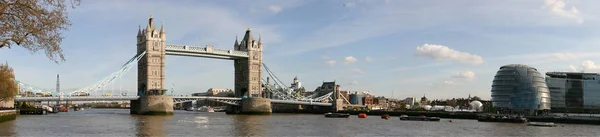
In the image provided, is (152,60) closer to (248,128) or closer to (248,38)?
(248,38)

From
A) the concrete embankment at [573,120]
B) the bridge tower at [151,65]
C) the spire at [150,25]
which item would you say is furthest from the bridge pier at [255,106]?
the concrete embankment at [573,120]

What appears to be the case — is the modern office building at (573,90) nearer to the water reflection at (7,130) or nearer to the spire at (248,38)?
the spire at (248,38)

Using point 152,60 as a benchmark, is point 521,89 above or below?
below

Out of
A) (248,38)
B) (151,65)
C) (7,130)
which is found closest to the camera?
(7,130)

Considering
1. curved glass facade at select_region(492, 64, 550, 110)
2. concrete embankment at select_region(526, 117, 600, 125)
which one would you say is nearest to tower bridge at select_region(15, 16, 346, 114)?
curved glass facade at select_region(492, 64, 550, 110)

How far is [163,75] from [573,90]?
81558 millimetres

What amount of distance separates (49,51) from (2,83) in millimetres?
48964

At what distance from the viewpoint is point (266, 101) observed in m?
105

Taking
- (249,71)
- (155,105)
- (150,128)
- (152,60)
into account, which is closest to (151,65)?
(152,60)

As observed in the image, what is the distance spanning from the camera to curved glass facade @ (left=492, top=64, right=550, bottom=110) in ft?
334

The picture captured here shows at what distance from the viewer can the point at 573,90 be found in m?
115

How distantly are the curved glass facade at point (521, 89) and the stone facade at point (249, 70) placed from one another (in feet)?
154

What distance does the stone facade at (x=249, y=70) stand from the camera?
11381 centimetres

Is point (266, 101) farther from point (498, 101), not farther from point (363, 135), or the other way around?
point (363, 135)
